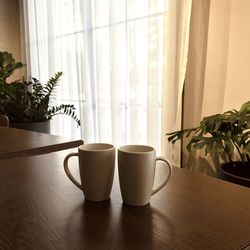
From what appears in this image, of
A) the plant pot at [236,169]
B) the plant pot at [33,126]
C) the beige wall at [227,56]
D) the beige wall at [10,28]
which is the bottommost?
the plant pot at [236,169]

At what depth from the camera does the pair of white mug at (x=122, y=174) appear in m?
0.59

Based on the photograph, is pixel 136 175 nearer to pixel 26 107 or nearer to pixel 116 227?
pixel 116 227

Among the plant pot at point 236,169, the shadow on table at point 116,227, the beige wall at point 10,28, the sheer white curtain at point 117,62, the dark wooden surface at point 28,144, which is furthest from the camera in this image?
the beige wall at point 10,28

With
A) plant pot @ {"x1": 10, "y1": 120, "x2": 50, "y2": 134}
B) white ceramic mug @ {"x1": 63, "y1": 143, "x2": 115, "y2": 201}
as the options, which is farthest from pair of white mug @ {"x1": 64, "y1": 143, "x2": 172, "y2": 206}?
plant pot @ {"x1": 10, "y1": 120, "x2": 50, "y2": 134}

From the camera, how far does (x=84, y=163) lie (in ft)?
2.04

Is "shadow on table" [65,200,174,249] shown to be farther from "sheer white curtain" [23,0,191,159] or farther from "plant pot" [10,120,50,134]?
"plant pot" [10,120,50,134]

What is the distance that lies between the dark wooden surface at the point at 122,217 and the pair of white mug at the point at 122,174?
2cm

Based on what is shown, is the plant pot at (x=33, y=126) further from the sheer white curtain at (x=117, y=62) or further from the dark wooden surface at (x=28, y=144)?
the dark wooden surface at (x=28, y=144)

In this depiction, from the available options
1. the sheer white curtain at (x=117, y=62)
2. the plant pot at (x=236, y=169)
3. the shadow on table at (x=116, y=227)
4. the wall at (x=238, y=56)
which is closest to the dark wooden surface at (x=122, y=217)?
the shadow on table at (x=116, y=227)

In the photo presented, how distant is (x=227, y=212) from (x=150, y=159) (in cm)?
19

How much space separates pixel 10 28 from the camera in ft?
13.5

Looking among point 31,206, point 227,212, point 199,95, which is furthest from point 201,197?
point 199,95

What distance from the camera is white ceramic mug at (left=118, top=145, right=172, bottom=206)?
23.2 inches

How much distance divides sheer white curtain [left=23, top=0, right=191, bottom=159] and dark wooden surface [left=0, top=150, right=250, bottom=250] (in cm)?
142
